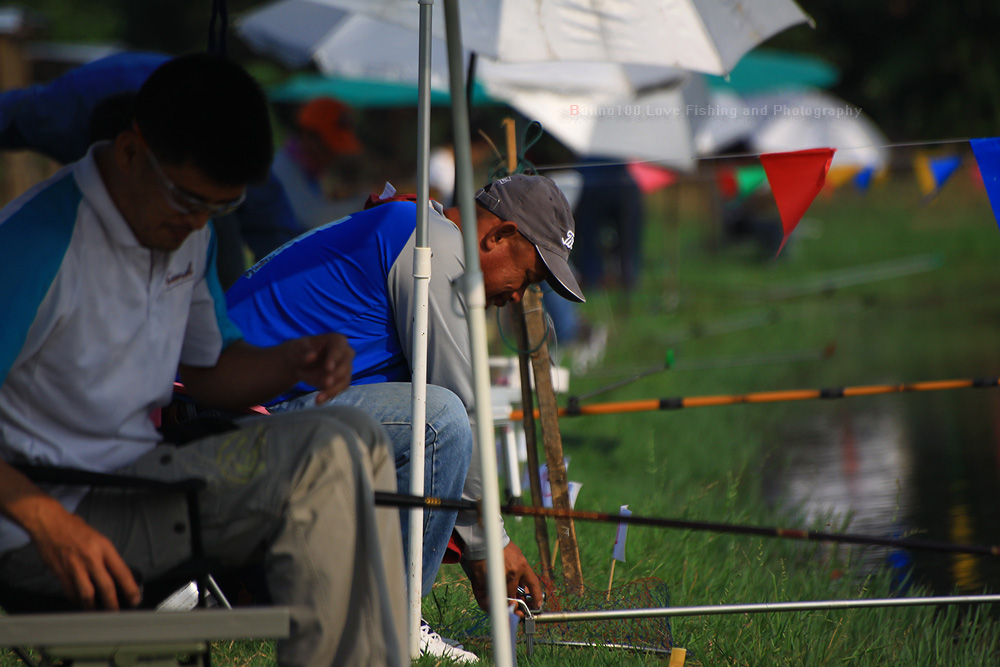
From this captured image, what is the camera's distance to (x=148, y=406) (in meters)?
2.02

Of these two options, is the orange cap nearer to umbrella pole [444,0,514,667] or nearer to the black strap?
the black strap

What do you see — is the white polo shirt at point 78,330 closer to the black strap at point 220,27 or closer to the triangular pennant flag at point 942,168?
the black strap at point 220,27

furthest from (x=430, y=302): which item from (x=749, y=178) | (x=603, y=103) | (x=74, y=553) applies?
(x=749, y=178)

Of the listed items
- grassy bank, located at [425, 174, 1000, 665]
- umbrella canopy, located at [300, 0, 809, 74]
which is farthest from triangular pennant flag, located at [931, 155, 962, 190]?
umbrella canopy, located at [300, 0, 809, 74]

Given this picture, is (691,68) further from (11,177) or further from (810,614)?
(11,177)

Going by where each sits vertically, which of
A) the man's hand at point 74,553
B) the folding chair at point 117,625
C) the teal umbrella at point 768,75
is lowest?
the folding chair at point 117,625

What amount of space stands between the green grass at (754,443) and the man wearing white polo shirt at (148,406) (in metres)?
0.94

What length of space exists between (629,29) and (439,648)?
7.32ft

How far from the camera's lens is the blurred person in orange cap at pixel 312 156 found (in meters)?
6.85

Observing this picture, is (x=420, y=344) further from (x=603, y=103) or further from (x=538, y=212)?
(x=603, y=103)

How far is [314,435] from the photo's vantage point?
192cm

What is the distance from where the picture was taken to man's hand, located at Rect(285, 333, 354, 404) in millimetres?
2051

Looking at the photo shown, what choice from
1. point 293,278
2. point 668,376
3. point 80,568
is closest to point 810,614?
point 293,278

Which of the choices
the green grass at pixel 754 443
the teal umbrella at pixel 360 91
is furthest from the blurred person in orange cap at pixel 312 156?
the teal umbrella at pixel 360 91
